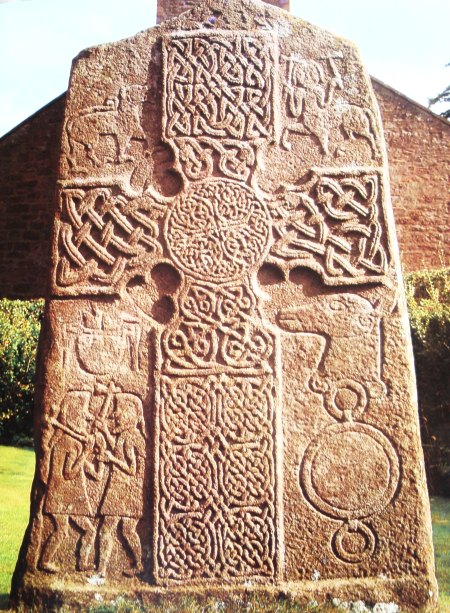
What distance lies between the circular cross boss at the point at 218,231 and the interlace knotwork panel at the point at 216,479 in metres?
0.45

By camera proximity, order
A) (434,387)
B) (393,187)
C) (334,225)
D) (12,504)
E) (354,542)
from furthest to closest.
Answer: (393,187) → (434,387) → (12,504) → (334,225) → (354,542)

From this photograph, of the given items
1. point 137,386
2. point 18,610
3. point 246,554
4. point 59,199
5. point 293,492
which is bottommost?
point 18,610

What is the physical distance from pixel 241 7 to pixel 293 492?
2.08 meters

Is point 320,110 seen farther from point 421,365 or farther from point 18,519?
point 421,365

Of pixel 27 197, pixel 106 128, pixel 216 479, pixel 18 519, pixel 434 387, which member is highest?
pixel 27 197

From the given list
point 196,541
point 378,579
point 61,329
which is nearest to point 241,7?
point 61,329

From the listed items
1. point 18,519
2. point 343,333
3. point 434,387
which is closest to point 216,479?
point 343,333

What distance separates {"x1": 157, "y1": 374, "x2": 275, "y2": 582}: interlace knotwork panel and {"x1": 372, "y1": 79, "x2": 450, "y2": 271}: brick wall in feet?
27.6

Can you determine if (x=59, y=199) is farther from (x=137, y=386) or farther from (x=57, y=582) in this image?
(x=57, y=582)

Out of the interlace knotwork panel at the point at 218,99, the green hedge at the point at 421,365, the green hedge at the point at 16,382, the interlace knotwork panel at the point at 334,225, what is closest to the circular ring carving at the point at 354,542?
the interlace knotwork panel at the point at 334,225

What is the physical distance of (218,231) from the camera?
104 inches

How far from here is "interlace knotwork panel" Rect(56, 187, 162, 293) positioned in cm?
264

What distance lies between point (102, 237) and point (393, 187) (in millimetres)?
8931

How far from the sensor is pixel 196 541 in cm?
244
